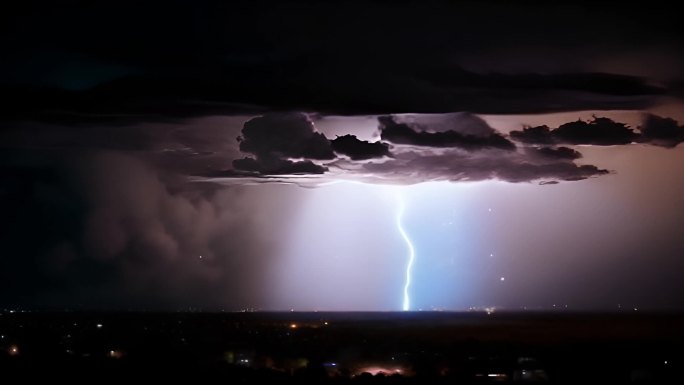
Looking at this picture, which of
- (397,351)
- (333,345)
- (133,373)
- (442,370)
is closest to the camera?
(133,373)

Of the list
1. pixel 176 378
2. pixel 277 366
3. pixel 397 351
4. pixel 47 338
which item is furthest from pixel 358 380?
pixel 47 338

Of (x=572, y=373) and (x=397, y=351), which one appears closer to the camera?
(x=572, y=373)

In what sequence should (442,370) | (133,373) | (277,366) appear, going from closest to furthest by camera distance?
(133,373)
(442,370)
(277,366)

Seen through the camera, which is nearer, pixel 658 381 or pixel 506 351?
pixel 658 381

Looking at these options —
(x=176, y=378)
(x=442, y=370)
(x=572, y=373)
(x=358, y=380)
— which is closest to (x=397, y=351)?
(x=442, y=370)

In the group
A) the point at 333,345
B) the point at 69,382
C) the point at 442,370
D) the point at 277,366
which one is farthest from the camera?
the point at 333,345

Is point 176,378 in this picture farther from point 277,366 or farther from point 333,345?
point 333,345

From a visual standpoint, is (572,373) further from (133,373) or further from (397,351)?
(397,351)

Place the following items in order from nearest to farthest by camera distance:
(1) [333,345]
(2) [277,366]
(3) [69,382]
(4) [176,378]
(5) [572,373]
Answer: (3) [69,382], (4) [176,378], (5) [572,373], (2) [277,366], (1) [333,345]
